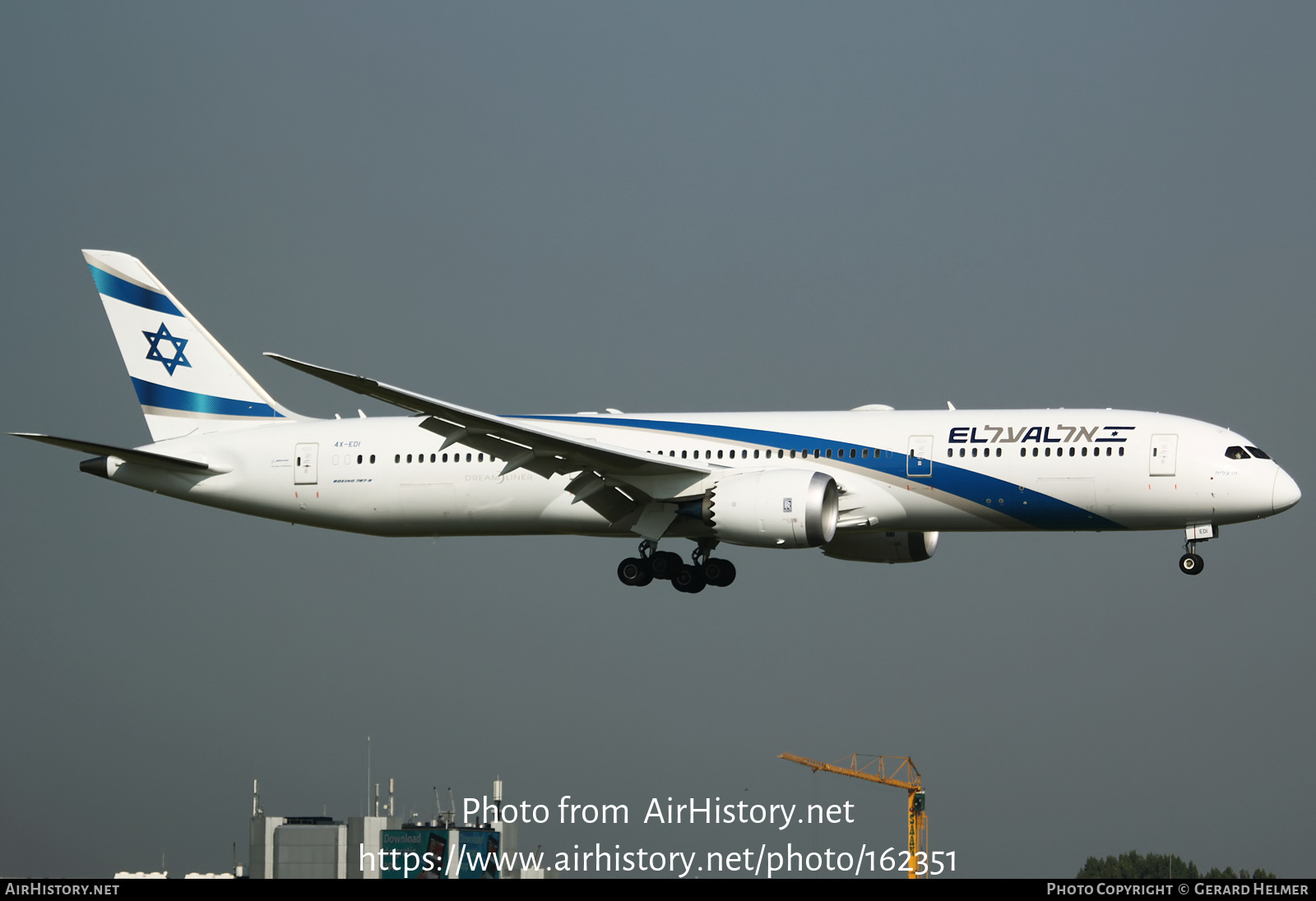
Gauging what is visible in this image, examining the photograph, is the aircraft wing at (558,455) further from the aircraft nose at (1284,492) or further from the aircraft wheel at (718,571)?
the aircraft nose at (1284,492)

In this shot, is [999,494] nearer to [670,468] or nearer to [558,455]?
[670,468]

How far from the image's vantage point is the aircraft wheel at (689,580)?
44.5m

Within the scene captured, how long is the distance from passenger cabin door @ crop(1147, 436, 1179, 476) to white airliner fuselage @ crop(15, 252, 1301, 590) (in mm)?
42

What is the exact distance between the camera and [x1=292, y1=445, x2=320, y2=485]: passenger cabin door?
148ft

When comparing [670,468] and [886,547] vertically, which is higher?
[670,468]

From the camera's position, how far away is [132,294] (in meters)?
48.5

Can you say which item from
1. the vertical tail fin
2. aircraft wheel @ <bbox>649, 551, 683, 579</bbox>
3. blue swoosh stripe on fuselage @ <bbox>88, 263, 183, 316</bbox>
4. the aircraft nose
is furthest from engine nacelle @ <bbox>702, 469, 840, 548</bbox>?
blue swoosh stripe on fuselage @ <bbox>88, 263, 183, 316</bbox>

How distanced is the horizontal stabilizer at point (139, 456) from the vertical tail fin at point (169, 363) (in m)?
2.06

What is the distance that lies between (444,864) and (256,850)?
10.7 m

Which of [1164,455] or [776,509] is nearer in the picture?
[1164,455]

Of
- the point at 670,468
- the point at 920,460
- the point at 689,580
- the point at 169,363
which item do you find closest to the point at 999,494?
the point at 920,460

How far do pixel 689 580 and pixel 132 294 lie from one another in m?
18.0

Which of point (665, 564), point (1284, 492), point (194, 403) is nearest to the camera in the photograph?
point (1284, 492)

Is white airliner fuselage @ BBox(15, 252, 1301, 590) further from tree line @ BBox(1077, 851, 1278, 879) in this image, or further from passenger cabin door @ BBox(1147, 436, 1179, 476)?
tree line @ BBox(1077, 851, 1278, 879)
